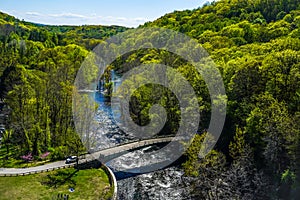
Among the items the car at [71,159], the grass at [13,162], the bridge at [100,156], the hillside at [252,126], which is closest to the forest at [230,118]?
the hillside at [252,126]

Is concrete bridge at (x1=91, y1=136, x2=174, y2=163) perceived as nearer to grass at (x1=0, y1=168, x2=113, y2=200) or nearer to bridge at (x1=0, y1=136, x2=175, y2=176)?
bridge at (x1=0, y1=136, x2=175, y2=176)

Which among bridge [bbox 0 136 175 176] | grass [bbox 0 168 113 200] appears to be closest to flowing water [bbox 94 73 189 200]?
bridge [bbox 0 136 175 176]

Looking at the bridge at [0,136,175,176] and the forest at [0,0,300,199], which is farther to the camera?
the bridge at [0,136,175,176]

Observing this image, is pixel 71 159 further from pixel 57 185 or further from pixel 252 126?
pixel 252 126

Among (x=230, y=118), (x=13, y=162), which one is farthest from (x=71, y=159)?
(x=230, y=118)

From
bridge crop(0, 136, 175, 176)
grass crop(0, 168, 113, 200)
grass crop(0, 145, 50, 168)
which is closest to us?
grass crop(0, 168, 113, 200)

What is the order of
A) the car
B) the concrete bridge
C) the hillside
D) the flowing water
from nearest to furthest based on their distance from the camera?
1. the hillside
2. the flowing water
3. the car
4. the concrete bridge

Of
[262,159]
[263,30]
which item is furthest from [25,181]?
[263,30]
